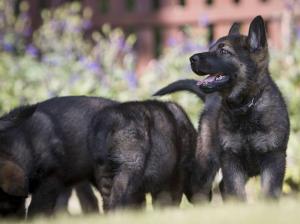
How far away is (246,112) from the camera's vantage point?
6.18 metres

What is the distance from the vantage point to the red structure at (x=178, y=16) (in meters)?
10.7

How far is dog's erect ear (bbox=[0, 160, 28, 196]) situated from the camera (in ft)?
19.9

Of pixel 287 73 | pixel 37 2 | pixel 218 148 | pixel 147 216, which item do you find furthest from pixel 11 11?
pixel 147 216

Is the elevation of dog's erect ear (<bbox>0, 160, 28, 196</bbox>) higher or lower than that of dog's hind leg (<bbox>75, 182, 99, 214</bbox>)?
higher

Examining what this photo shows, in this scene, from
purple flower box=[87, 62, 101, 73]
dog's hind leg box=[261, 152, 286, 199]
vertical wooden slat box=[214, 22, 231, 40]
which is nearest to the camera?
dog's hind leg box=[261, 152, 286, 199]

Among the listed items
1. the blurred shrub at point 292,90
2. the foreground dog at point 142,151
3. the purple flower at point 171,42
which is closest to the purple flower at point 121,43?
the purple flower at point 171,42

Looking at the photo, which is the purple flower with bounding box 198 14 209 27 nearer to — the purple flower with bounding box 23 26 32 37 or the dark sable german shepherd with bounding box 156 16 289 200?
the purple flower with bounding box 23 26 32 37

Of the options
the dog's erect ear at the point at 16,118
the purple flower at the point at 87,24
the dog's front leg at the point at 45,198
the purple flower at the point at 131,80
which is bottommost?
the dog's front leg at the point at 45,198

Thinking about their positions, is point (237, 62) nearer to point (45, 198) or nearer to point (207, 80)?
point (207, 80)

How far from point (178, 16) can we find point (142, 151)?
196 inches

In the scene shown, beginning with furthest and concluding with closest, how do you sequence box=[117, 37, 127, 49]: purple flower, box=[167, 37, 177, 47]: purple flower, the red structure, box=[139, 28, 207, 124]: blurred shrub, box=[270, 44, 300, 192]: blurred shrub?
the red structure → box=[117, 37, 127, 49]: purple flower → box=[167, 37, 177, 47]: purple flower → box=[139, 28, 207, 124]: blurred shrub → box=[270, 44, 300, 192]: blurred shrub

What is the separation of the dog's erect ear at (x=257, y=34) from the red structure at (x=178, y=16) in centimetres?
407

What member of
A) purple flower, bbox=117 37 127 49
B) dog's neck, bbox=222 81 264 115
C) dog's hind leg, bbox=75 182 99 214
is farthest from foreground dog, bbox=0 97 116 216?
purple flower, bbox=117 37 127 49

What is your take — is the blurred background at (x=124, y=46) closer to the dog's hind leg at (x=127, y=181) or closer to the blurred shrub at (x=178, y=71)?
the blurred shrub at (x=178, y=71)
